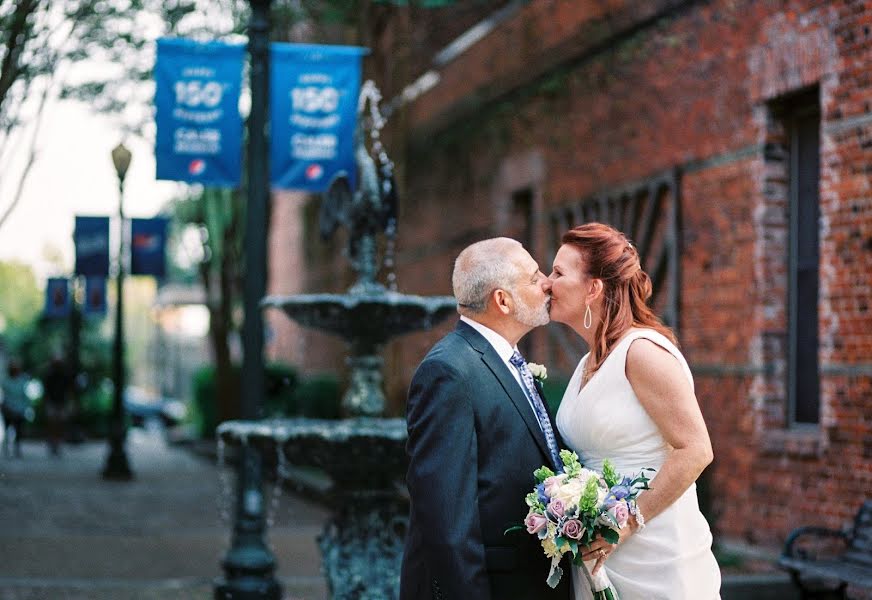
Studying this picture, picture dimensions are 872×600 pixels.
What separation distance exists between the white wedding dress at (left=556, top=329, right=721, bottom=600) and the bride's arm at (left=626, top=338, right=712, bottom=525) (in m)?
0.04

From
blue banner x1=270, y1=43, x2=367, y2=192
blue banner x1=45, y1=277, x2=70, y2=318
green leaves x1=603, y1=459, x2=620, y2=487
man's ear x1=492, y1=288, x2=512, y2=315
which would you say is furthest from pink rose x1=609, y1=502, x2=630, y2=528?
blue banner x1=45, y1=277, x2=70, y2=318

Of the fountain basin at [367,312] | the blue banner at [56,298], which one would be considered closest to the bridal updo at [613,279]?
the fountain basin at [367,312]

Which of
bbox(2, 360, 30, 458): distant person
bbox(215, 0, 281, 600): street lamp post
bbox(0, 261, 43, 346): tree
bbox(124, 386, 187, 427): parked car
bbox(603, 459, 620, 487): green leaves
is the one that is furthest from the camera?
bbox(0, 261, 43, 346): tree

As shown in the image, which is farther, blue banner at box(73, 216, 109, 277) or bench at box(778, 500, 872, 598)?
blue banner at box(73, 216, 109, 277)

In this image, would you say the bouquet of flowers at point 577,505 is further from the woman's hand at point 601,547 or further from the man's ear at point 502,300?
the man's ear at point 502,300

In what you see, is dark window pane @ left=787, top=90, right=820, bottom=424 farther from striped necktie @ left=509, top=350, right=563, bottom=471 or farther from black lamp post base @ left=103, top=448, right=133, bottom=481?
black lamp post base @ left=103, top=448, right=133, bottom=481

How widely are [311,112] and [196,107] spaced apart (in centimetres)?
141

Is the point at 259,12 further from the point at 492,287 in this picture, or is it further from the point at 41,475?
the point at 41,475

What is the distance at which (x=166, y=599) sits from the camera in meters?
9.92

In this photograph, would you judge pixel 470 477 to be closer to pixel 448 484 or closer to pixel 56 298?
pixel 448 484

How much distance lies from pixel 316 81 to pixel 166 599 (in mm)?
6085

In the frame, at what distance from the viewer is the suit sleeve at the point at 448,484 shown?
4020 millimetres

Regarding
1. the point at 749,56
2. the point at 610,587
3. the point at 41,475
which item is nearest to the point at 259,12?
the point at 749,56

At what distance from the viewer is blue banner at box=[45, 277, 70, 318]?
32.0m
